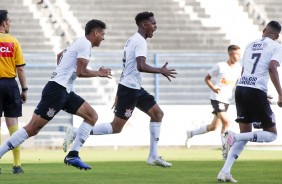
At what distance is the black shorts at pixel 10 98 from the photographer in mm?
14430

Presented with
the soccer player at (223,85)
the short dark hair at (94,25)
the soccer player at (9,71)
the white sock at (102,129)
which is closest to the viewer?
the soccer player at (9,71)

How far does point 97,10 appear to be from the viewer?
117ft

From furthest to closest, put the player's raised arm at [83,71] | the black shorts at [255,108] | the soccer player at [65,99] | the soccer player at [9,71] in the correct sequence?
the soccer player at [9,71] → the soccer player at [65,99] → the player's raised arm at [83,71] → the black shorts at [255,108]

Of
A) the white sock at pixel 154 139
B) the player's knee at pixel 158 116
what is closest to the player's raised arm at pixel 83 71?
the player's knee at pixel 158 116

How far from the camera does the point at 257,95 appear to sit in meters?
13.2

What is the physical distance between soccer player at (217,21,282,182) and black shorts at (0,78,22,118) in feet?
10.3

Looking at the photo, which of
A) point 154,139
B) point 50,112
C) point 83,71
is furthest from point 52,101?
point 154,139

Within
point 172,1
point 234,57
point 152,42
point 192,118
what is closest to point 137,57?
point 234,57

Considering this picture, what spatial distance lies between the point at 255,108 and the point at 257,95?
0.16 m

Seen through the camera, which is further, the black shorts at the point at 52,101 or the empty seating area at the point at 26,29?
the empty seating area at the point at 26,29

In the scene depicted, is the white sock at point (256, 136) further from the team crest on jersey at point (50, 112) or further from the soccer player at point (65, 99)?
the team crest on jersey at point (50, 112)

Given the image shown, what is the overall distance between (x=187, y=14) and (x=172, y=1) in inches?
36.4

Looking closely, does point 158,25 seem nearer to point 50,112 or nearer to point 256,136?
point 50,112

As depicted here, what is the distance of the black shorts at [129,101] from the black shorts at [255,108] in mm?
3155
